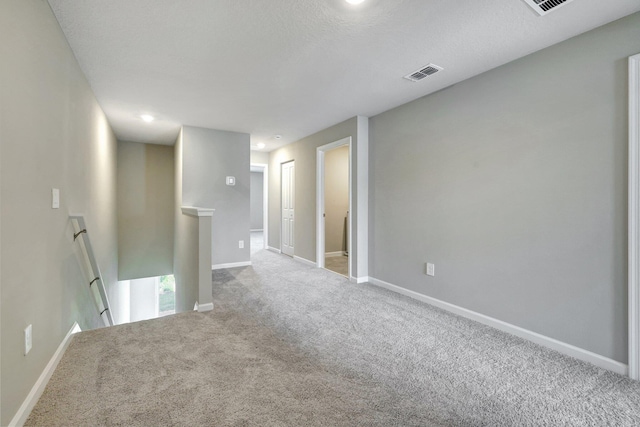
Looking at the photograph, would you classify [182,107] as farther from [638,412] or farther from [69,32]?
[638,412]

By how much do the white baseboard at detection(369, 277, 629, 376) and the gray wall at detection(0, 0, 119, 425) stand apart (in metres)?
3.24

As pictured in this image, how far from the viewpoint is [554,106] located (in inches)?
88.7

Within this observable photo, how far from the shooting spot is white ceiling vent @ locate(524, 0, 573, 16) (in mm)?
1773

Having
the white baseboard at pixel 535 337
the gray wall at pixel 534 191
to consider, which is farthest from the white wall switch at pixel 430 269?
the white baseboard at pixel 535 337

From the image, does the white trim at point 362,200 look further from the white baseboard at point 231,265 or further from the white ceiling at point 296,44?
the white baseboard at point 231,265

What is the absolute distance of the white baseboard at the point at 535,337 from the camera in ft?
6.48

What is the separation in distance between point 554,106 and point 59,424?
3721mm

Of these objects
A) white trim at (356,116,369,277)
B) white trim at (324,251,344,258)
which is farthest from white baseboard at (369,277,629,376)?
white trim at (324,251,344,258)

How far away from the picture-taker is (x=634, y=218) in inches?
73.2

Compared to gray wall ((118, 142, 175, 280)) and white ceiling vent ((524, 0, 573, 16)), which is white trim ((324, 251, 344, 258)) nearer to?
gray wall ((118, 142, 175, 280))

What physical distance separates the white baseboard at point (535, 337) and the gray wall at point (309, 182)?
1201 mm

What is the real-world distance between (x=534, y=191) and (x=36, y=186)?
3.46m

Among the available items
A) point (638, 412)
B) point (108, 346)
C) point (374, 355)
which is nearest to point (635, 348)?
point (638, 412)

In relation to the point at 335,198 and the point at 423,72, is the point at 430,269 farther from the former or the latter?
→ the point at 335,198
